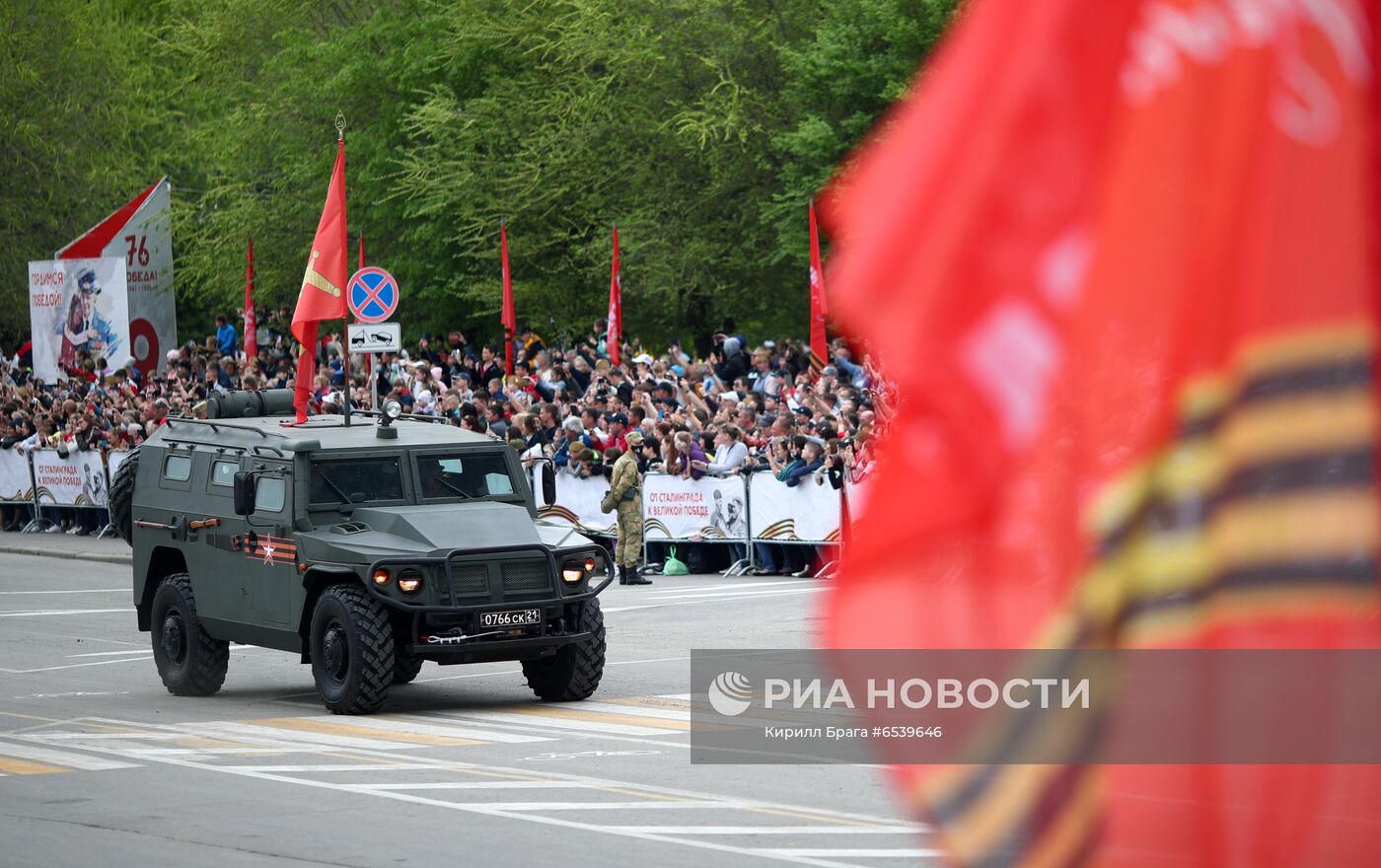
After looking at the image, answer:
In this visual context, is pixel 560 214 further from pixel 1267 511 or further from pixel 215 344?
pixel 1267 511

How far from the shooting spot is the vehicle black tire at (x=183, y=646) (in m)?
16.4

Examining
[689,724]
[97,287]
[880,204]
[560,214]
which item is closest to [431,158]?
[560,214]

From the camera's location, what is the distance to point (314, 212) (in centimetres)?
5050

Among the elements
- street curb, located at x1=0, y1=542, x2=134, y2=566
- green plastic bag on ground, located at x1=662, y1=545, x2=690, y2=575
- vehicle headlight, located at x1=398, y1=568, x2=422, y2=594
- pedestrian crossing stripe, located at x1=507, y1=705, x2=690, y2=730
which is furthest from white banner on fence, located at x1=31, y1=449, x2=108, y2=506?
vehicle headlight, located at x1=398, y1=568, x2=422, y2=594

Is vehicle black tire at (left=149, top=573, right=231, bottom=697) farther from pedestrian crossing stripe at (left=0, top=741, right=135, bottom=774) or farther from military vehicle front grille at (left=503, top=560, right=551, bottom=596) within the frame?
military vehicle front grille at (left=503, top=560, right=551, bottom=596)

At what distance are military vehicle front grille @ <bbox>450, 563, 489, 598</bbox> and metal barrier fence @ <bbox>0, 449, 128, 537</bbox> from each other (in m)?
21.1

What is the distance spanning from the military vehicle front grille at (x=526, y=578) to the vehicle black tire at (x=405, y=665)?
84 centimetres

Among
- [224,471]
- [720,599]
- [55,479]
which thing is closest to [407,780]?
[224,471]

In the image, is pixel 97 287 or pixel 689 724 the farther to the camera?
pixel 97 287

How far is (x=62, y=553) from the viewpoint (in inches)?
1284

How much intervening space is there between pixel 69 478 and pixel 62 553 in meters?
3.86

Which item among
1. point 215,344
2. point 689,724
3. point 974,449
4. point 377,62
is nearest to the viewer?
point 974,449

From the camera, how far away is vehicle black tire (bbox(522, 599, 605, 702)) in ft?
50.2

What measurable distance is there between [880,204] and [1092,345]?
0.28 metres
